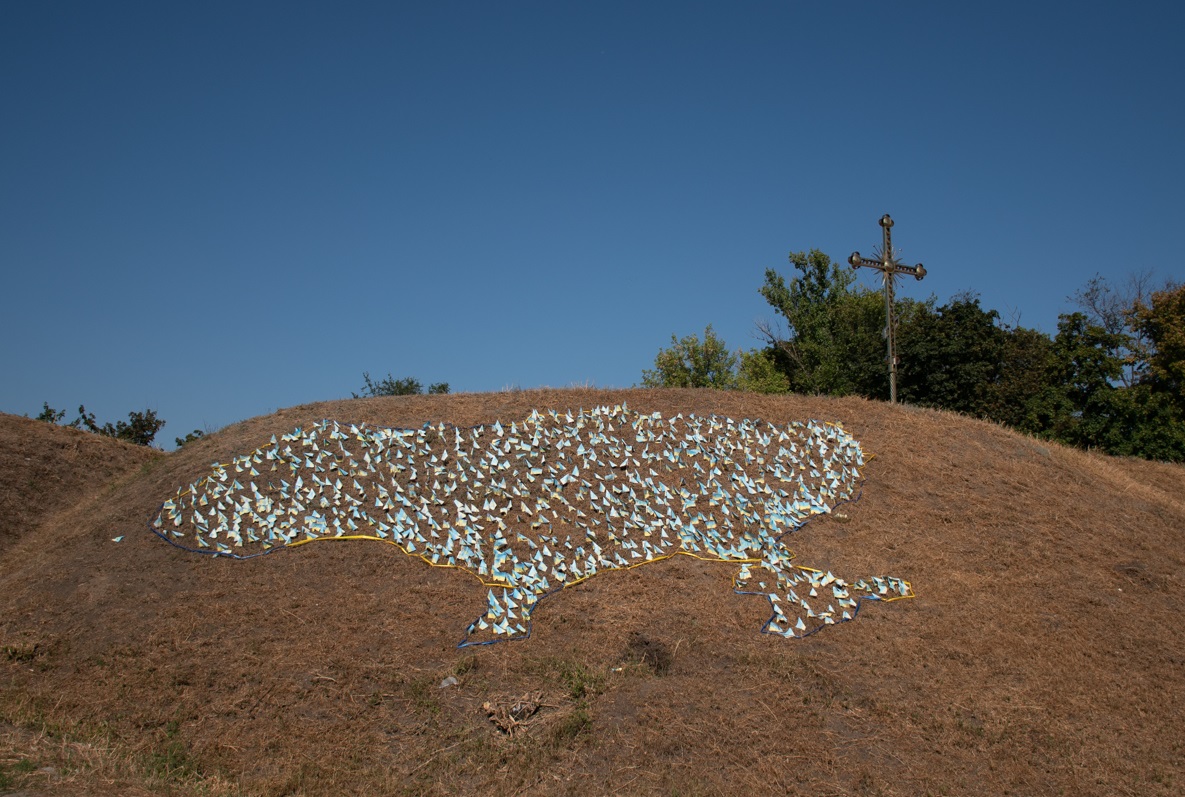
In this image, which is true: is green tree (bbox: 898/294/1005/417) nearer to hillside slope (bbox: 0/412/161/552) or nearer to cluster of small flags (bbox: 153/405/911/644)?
cluster of small flags (bbox: 153/405/911/644)

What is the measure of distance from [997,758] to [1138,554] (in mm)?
5141

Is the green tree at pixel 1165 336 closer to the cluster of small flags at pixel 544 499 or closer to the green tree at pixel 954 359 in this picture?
the green tree at pixel 954 359

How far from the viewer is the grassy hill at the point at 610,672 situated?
6.96 m

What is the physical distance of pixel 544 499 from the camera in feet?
35.2

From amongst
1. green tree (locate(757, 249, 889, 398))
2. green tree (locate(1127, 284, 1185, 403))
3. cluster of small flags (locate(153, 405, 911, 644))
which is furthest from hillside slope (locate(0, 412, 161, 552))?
green tree (locate(1127, 284, 1185, 403))

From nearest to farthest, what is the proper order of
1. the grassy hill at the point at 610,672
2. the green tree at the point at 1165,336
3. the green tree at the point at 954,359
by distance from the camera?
the grassy hill at the point at 610,672 < the green tree at the point at 954,359 < the green tree at the point at 1165,336

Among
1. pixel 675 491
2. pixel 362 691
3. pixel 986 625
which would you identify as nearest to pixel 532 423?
pixel 675 491

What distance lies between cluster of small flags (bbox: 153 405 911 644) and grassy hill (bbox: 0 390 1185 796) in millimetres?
299

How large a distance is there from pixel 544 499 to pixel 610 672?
3078mm

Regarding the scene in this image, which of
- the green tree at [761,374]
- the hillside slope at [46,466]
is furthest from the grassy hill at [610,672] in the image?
the green tree at [761,374]

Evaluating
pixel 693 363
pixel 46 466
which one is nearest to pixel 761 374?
pixel 693 363

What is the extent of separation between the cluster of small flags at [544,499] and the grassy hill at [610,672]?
299 mm

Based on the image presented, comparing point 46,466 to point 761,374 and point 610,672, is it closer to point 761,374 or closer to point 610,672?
point 610,672

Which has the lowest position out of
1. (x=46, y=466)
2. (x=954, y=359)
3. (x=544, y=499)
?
(x=544, y=499)
